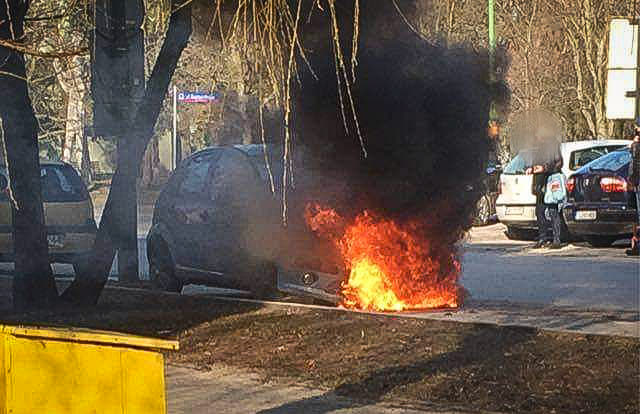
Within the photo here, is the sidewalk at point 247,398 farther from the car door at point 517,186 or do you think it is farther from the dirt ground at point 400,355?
the car door at point 517,186

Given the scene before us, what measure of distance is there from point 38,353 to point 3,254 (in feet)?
39.6

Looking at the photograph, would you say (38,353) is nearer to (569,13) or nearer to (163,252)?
(163,252)

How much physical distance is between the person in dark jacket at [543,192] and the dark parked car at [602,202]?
0.42 metres

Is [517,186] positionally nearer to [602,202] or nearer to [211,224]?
[602,202]

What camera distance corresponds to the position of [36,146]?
12023mm

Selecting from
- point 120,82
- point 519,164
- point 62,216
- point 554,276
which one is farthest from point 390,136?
point 519,164

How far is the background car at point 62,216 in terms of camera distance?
54.8ft

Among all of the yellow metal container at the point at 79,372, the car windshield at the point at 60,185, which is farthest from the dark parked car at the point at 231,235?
the yellow metal container at the point at 79,372

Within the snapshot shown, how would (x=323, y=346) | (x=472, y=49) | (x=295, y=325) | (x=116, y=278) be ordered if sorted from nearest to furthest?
(x=323, y=346) < (x=295, y=325) < (x=472, y=49) < (x=116, y=278)

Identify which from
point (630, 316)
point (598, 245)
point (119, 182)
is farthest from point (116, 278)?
point (598, 245)

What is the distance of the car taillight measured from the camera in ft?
64.0

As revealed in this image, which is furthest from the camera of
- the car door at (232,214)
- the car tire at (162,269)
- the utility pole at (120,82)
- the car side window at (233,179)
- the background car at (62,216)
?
the background car at (62,216)

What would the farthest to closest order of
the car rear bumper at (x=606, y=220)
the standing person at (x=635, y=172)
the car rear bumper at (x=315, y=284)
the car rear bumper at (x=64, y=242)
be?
the car rear bumper at (x=606, y=220)
the standing person at (x=635, y=172)
the car rear bumper at (x=64, y=242)
the car rear bumper at (x=315, y=284)

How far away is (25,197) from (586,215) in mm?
10319
